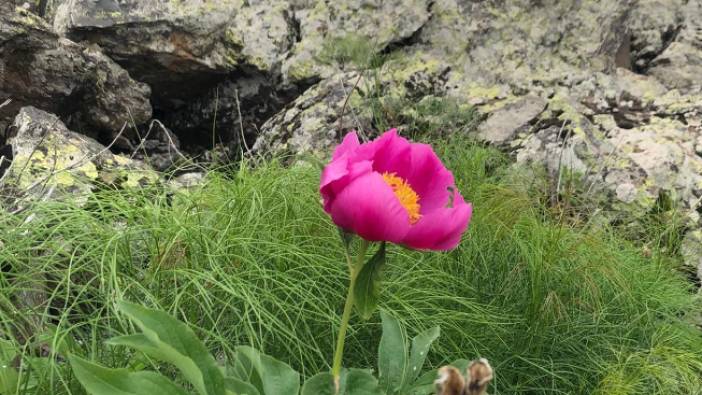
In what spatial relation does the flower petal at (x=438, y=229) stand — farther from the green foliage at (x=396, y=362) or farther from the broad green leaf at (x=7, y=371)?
the broad green leaf at (x=7, y=371)

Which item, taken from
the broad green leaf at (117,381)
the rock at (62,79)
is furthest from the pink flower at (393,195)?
the rock at (62,79)

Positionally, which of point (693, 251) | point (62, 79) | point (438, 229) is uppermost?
point (438, 229)

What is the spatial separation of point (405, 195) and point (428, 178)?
0.25 feet

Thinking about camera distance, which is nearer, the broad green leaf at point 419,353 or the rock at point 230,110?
the broad green leaf at point 419,353

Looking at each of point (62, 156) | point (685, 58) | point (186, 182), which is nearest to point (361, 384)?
point (186, 182)

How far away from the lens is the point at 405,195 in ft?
2.77

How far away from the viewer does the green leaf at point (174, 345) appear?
747 millimetres

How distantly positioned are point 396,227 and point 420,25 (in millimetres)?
2358

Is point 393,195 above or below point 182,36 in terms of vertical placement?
above

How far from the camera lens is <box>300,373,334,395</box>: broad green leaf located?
0.83 meters

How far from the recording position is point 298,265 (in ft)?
4.70

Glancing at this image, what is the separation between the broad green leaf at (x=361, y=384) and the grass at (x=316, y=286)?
0.27 metres

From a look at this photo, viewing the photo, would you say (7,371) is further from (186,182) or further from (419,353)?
(186,182)

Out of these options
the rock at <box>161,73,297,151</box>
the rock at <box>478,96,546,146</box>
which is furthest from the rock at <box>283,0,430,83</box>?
the rock at <box>478,96,546,146</box>
